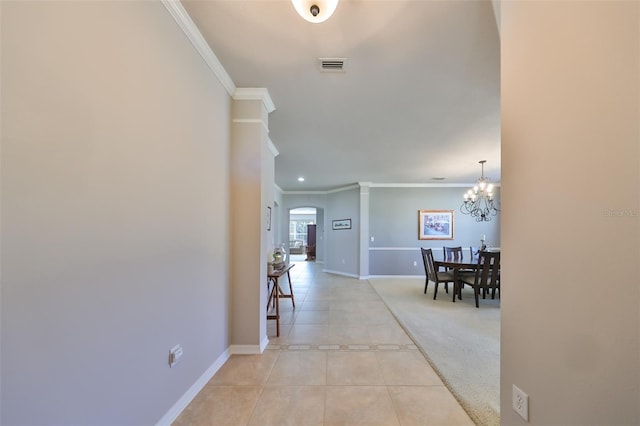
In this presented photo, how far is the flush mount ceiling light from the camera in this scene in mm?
1255

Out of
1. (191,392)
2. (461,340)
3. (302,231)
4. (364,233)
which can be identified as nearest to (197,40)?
(191,392)

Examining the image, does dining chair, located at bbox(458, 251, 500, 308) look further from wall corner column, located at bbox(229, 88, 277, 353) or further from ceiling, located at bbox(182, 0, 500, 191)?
wall corner column, located at bbox(229, 88, 277, 353)

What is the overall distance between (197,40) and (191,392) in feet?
8.35

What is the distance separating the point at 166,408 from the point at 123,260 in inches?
41.2

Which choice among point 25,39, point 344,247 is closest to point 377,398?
point 25,39

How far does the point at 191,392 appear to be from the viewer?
189 cm

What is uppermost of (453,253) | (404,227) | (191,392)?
(404,227)

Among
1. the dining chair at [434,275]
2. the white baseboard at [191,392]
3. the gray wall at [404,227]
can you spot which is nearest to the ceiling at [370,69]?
the dining chair at [434,275]

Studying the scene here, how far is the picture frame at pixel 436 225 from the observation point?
24.1 feet

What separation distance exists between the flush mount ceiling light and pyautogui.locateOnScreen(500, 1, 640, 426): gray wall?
875 millimetres

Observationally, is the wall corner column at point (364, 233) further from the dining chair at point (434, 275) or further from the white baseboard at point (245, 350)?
the white baseboard at point (245, 350)

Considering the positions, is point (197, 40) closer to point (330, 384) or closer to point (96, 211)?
point (96, 211)

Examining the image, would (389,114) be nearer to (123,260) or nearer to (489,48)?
(489,48)

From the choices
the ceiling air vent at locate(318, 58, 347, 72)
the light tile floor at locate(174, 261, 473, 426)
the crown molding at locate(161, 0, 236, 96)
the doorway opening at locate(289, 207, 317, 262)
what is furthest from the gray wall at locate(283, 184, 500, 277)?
the doorway opening at locate(289, 207, 317, 262)
